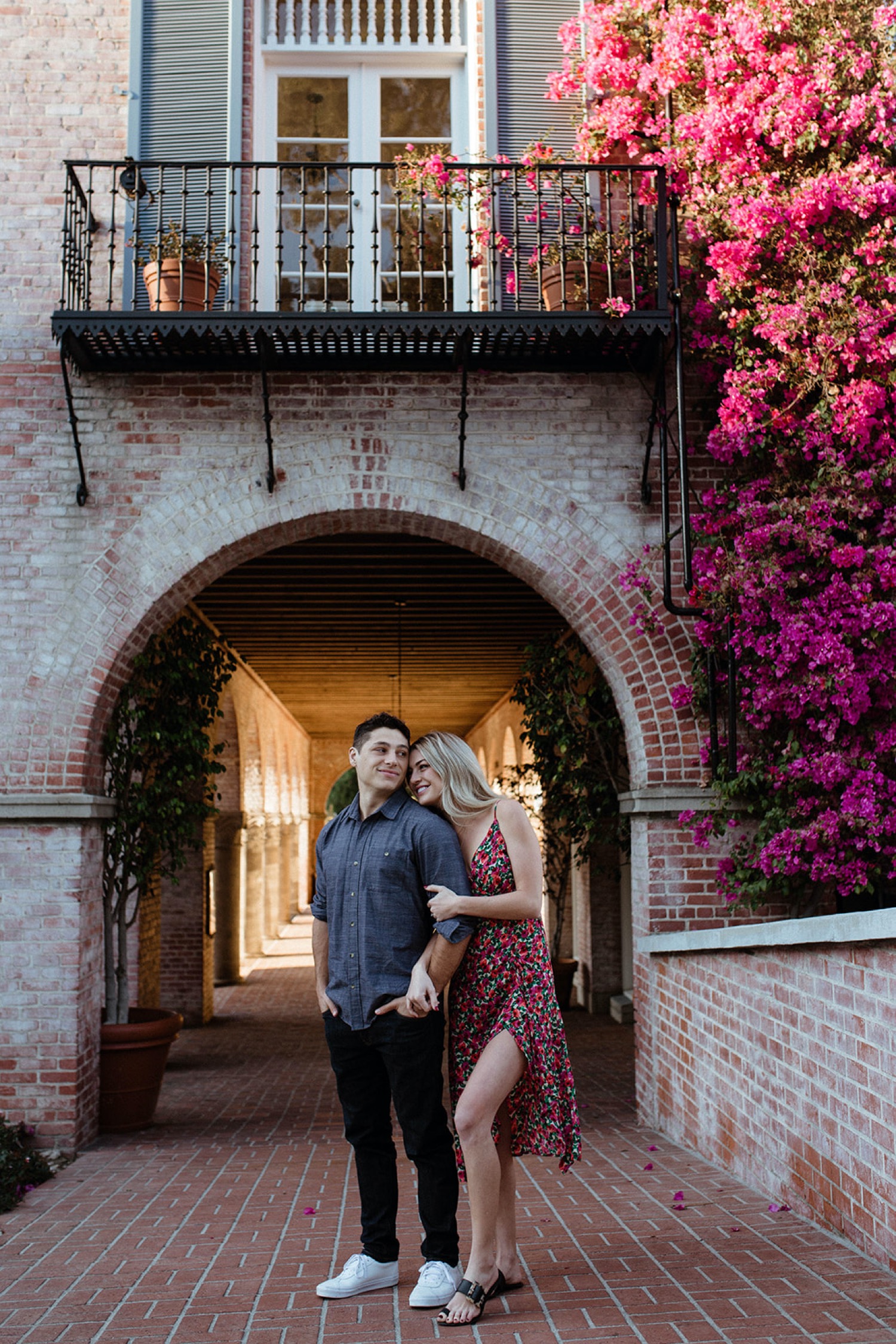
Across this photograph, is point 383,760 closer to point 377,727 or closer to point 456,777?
point 377,727

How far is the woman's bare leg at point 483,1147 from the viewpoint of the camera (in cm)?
362

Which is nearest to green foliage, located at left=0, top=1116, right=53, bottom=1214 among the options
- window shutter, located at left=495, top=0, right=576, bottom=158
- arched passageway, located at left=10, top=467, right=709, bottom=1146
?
arched passageway, located at left=10, top=467, right=709, bottom=1146

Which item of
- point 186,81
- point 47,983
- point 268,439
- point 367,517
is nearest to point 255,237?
point 186,81

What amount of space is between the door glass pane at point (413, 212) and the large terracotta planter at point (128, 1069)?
4.89m

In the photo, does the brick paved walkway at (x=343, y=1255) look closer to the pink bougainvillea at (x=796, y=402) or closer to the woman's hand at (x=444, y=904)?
the woman's hand at (x=444, y=904)

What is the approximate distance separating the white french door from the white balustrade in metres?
0.18

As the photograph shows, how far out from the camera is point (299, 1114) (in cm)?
800

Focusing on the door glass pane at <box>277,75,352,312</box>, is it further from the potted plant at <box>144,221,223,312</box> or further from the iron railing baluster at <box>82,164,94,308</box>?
the iron railing baluster at <box>82,164,94,308</box>

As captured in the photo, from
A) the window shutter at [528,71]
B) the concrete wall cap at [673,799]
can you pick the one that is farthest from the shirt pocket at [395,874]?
the window shutter at [528,71]

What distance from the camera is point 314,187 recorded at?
26.6 ft

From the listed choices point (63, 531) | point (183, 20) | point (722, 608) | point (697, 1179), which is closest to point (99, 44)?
point (183, 20)

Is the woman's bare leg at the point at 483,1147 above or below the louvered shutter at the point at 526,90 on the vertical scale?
below

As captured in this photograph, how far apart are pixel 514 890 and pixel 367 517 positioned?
4.22 meters

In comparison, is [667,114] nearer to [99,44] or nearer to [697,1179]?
[99,44]
